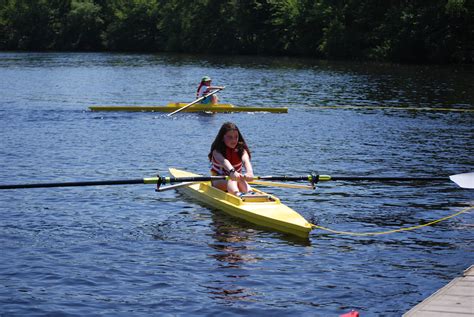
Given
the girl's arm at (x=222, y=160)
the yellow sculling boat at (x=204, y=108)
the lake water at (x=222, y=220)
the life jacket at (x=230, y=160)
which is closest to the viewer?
the lake water at (x=222, y=220)

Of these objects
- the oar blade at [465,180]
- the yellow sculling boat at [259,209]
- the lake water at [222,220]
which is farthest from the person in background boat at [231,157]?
the oar blade at [465,180]

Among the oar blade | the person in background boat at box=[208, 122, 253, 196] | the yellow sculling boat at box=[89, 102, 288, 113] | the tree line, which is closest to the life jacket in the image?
the person in background boat at box=[208, 122, 253, 196]

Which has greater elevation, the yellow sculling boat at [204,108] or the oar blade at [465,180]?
the oar blade at [465,180]

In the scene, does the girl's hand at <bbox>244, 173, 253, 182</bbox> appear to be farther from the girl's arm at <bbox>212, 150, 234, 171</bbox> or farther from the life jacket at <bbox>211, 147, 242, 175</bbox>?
the life jacket at <bbox>211, 147, 242, 175</bbox>

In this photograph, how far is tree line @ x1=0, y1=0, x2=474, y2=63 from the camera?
66.9 meters

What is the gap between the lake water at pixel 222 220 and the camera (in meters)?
12.7

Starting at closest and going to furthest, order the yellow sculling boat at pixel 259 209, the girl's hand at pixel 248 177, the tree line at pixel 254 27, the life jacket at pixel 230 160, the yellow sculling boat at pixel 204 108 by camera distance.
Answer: the yellow sculling boat at pixel 259 209 < the girl's hand at pixel 248 177 < the life jacket at pixel 230 160 < the yellow sculling boat at pixel 204 108 < the tree line at pixel 254 27

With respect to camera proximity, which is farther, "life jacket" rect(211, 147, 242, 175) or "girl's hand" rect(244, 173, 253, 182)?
"life jacket" rect(211, 147, 242, 175)

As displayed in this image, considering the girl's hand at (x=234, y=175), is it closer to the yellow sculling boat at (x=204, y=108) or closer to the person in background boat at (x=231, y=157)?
the person in background boat at (x=231, y=157)

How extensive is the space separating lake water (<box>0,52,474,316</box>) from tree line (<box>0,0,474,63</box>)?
29.2 meters

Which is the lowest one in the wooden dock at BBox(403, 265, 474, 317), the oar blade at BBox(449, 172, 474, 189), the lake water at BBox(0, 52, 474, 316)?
the lake water at BBox(0, 52, 474, 316)

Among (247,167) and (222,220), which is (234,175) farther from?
(222,220)

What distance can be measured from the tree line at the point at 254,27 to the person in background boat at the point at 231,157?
1922 inches

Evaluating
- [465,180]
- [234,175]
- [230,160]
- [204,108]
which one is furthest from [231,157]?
[204,108]
